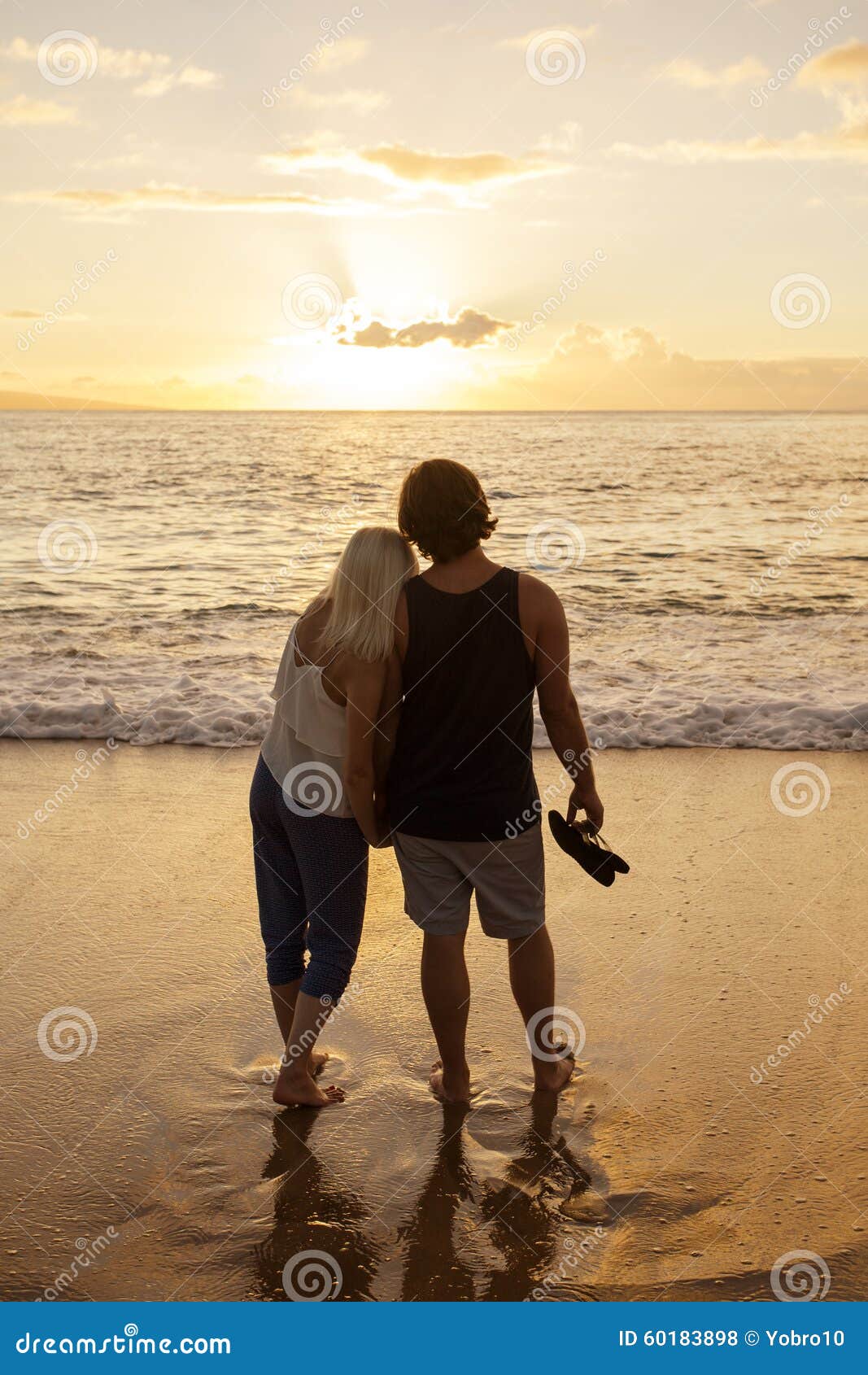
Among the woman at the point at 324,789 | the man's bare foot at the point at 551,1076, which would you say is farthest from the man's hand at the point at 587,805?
the man's bare foot at the point at 551,1076

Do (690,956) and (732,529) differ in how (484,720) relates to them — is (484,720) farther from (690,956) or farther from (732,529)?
(732,529)

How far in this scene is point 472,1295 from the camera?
7.68 feet

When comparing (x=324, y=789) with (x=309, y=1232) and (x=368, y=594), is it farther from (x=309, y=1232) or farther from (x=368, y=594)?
(x=309, y=1232)

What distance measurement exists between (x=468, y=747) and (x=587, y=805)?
1.50 ft

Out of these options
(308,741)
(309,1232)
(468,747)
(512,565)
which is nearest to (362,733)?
(308,741)

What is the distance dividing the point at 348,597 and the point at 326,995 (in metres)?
1.11

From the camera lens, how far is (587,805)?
308 centimetres

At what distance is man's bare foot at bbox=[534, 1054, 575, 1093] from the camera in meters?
3.14

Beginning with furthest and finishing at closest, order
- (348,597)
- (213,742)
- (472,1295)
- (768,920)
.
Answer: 1. (213,742)
2. (768,920)
3. (348,597)
4. (472,1295)

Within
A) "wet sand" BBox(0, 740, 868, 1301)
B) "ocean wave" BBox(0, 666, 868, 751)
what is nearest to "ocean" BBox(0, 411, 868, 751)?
"ocean wave" BBox(0, 666, 868, 751)

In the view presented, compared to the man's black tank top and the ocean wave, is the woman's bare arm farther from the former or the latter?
the ocean wave

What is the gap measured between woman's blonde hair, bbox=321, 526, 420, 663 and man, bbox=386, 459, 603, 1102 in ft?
0.17

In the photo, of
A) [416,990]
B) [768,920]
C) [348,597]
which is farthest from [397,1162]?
[768,920]

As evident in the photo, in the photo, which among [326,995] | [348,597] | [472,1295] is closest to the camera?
[472,1295]
